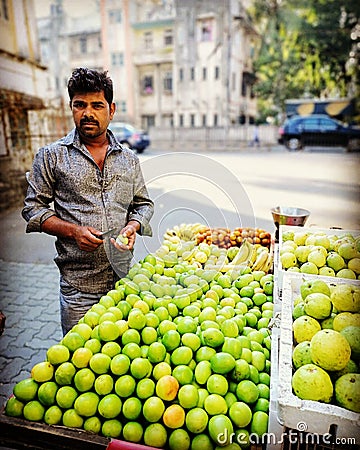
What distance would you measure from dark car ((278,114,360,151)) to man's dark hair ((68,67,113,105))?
1728cm

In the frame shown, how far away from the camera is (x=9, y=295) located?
409 cm

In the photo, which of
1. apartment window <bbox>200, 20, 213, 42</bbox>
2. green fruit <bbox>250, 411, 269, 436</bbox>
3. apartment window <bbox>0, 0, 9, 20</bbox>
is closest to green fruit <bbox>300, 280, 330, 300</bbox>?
green fruit <bbox>250, 411, 269, 436</bbox>

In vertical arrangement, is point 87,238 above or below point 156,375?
above

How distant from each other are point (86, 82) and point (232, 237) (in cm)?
178

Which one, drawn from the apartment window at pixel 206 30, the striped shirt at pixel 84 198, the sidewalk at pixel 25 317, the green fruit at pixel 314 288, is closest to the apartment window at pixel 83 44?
the apartment window at pixel 206 30

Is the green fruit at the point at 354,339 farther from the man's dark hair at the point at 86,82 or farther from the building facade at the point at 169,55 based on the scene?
the building facade at the point at 169,55

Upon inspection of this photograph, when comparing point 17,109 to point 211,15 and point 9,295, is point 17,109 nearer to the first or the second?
point 9,295

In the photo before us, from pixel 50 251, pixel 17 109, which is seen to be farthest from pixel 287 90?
pixel 50 251

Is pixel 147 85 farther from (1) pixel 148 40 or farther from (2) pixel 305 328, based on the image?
(2) pixel 305 328

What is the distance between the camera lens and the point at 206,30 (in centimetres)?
2306

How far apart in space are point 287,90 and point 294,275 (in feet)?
84.7

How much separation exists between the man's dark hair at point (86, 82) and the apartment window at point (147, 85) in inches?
1027

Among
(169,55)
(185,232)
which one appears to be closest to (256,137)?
(169,55)

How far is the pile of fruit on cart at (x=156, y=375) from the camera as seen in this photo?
4.19ft
